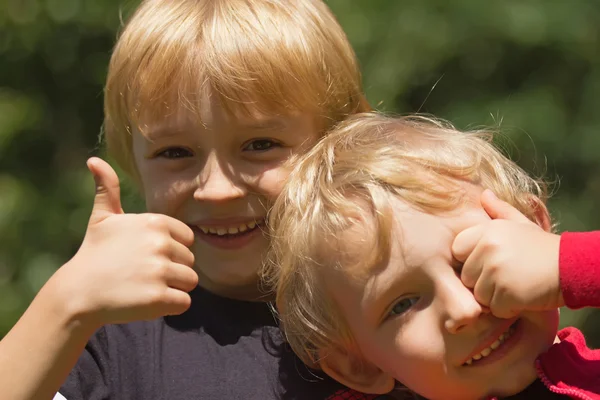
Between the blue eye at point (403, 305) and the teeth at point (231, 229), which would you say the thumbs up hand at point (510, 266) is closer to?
the blue eye at point (403, 305)

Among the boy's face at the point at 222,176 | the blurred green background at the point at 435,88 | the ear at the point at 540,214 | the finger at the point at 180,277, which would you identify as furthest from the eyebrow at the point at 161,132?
the blurred green background at the point at 435,88

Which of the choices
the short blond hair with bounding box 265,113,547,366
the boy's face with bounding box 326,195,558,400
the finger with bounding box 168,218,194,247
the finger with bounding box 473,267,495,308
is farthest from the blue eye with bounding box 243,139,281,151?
the finger with bounding box 473,267,495,308

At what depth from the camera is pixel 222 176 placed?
229 cm

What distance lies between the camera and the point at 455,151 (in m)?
2.12

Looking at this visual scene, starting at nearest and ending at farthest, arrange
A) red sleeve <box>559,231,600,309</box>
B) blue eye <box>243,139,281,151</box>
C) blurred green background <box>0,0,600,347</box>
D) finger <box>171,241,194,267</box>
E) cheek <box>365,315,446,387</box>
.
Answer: red sleeve <box>559,231,600,309</box>, cheek <box>365,315,446,387</box>, finger <box>171,241,194,267</box>, blue eye <box>243,139,281,151</box>, blurred green background <box>0,0,600,347</box>

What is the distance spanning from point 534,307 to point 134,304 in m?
0.73

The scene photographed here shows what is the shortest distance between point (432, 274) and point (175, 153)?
0.72 metres

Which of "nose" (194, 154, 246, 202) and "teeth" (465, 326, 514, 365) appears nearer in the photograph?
"teeth" (465, 326, 514, 365)

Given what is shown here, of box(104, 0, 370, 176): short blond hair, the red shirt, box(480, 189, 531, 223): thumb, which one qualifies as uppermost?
box(104, 0, 370, 176): short blond hair

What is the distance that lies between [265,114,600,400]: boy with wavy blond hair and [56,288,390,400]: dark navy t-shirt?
0.11 meters

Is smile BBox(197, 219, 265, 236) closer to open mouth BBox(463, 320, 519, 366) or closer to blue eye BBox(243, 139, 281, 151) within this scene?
blue eye BBox(243, 139, 281, 151)

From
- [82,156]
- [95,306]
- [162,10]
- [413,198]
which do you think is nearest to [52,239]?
[82,156]

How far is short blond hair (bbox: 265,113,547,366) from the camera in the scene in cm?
200

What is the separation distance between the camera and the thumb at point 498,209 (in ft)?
6.44
